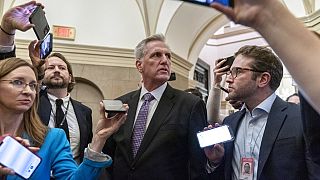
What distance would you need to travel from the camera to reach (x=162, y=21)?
8867 mm

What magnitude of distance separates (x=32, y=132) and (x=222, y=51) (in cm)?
1179

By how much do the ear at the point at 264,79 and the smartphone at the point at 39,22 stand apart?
4.73ft

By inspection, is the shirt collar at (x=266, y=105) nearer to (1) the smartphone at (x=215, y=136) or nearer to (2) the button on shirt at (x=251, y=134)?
(2) the button on shirt at (x=251, y=134)

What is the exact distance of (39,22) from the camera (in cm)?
257

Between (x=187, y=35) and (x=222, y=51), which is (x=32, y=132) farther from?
(x=222, y=51)

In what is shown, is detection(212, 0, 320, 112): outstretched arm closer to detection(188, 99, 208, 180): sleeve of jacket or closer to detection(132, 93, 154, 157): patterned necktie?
detection(188, 99, 208, 180): sleeve of jacket

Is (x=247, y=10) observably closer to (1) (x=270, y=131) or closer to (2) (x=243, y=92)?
(1) (x=270, y=131)

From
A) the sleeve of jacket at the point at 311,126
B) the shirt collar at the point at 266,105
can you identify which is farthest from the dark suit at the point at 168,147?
the sleeve of jacket at the point at 311,126

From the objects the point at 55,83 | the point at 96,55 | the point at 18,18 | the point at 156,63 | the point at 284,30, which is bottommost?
the point at 284,30

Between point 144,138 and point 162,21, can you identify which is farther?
point 162,21

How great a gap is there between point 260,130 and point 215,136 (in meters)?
0.31

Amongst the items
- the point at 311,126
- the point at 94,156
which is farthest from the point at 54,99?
the point at 311,126

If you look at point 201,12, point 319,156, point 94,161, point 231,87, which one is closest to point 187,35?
point 201,12

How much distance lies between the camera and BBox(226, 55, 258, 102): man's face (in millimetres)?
2389
